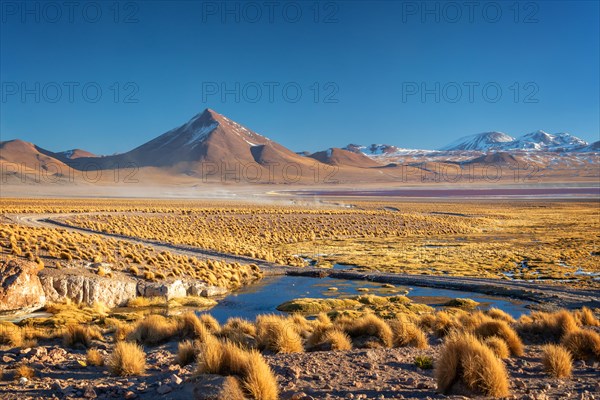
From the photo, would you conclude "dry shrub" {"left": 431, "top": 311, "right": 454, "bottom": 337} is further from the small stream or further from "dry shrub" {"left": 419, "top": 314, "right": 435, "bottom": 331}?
the small stream

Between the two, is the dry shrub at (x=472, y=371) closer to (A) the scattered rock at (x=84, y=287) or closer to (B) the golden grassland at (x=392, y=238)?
(A) the scattered rock at (x=84, y=287)

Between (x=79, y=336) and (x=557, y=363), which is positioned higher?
(x=557, y=363)

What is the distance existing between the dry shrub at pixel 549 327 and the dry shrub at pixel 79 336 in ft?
32.7

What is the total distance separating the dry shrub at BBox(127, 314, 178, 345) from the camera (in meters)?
11.0

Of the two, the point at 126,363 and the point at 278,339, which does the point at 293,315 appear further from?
the point at 126,363

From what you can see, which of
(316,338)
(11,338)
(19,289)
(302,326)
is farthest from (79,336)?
(19,289)

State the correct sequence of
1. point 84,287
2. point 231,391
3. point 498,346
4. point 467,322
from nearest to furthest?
point 231,391 < point 498,346 < point 467,322 < point 84,287

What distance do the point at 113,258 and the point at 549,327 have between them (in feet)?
60.6

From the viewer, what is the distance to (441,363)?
6.80 m

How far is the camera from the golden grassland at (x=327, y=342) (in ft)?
21.3

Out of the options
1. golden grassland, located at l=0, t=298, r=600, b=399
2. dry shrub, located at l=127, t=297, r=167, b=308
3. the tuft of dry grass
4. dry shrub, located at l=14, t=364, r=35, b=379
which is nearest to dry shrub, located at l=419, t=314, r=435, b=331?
golden grassland, located at l=0, t=298, r=600, b=399

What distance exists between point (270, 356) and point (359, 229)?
41.7 metres

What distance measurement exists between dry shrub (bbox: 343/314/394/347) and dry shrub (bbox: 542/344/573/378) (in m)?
3.22

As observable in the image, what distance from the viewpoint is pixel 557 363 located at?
7688mm
